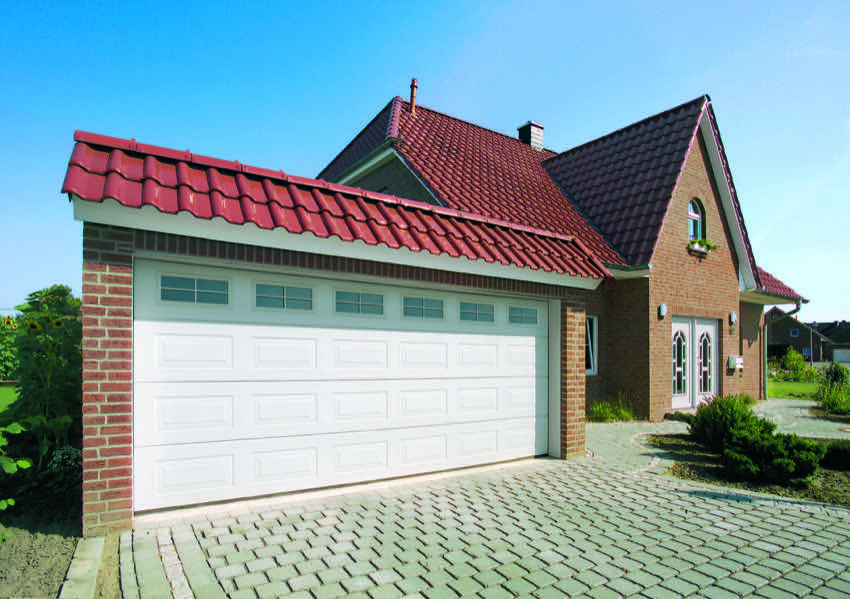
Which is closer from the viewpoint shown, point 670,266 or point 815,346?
point 670,266

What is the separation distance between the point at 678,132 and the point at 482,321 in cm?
981

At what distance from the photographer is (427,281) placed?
243 inches

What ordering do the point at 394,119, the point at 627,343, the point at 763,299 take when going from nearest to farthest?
the point at 627,343
the point at 394,119
the point at 763,299

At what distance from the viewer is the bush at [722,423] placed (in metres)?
7.72

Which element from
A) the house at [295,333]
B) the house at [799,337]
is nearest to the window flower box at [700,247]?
the house at [295,333]

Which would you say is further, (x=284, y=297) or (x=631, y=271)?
(x=631, y=271)

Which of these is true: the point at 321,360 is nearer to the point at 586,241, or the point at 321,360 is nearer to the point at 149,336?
the point at 149,336

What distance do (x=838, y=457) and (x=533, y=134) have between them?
13.5m

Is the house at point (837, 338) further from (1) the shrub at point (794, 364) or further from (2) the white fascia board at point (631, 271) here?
(2) the white fascia board at point (631, 271)

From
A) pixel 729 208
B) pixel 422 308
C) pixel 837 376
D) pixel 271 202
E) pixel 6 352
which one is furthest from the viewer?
pixel 837 376

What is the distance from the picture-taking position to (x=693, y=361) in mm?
13016

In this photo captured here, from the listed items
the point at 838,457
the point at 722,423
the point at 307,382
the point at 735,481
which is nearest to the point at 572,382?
the point at 735,481

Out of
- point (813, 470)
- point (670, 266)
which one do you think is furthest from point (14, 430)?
point (670, 266)

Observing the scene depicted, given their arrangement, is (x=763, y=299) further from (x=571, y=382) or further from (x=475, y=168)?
(x=571, y=382)
